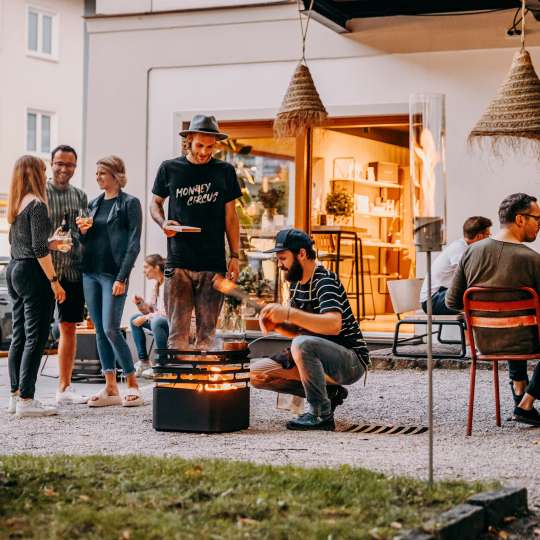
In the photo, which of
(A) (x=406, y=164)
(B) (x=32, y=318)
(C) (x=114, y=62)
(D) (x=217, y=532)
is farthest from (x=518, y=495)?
(A) (x=406, y=164)

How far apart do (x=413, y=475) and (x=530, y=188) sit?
294 inches

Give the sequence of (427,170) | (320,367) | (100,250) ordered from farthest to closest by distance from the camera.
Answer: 1. (100,250)
2. (320,367)
3. (427,170)

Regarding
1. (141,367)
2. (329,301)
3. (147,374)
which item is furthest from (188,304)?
(141,367)

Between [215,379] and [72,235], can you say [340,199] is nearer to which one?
[72,235]

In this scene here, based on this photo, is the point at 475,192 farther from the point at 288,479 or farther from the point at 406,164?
the point at 288,479

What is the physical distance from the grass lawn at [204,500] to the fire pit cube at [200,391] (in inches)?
74.0

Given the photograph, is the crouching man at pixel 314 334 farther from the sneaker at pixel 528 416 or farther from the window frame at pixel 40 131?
the window frame at pixel 40 131

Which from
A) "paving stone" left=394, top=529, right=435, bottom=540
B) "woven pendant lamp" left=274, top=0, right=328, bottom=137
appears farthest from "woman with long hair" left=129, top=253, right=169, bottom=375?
"paving stone" left=394, top=529, right=435, bottom=540

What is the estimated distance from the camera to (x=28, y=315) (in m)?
9.08

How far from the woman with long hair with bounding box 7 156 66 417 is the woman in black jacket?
0.46 m

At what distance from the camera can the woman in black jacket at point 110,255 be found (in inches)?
377

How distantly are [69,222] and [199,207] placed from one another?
1642 millimetres

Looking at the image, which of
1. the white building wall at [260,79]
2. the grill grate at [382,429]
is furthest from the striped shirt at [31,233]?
the white building wall at [260,79]

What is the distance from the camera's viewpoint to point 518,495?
556 cm
